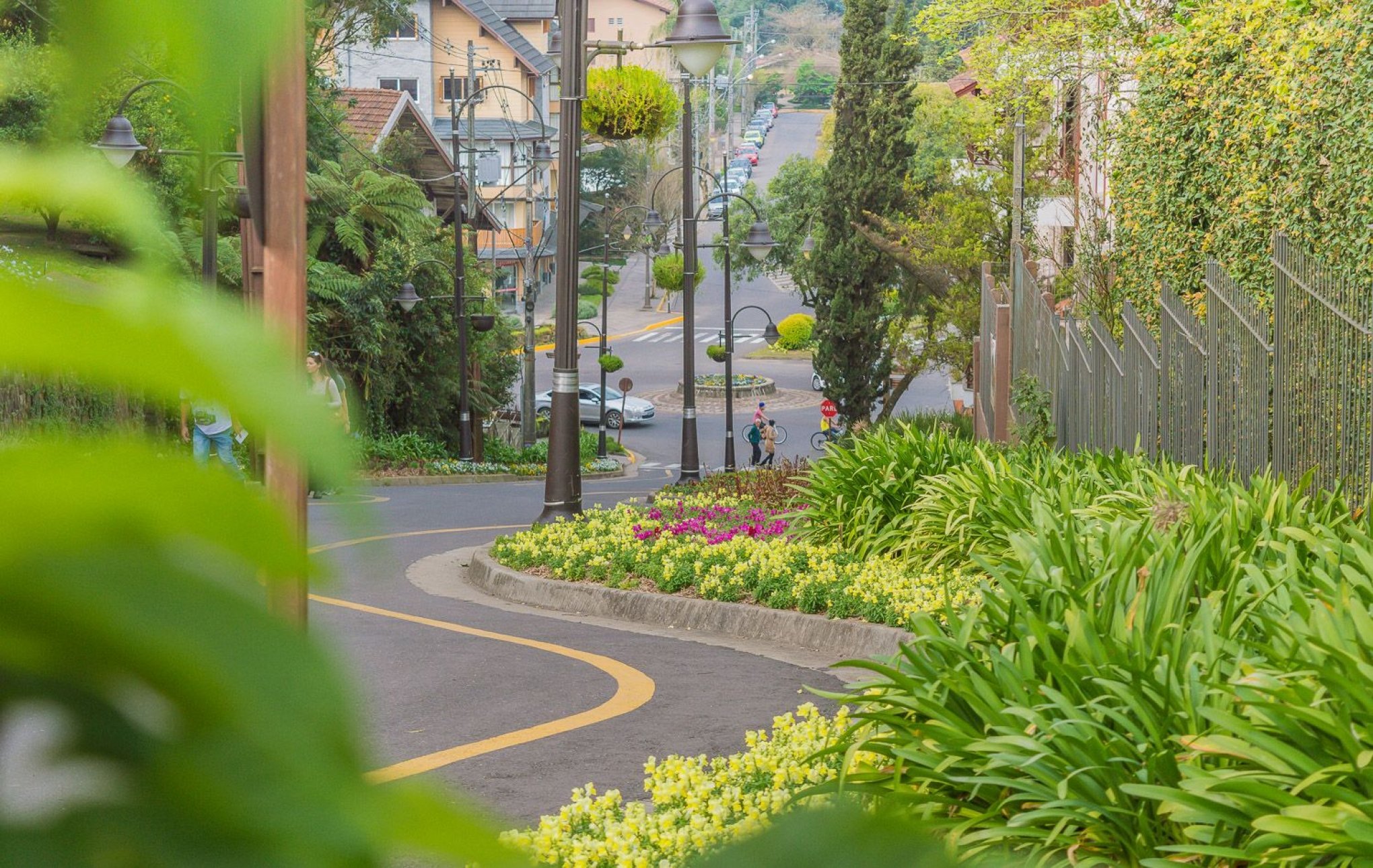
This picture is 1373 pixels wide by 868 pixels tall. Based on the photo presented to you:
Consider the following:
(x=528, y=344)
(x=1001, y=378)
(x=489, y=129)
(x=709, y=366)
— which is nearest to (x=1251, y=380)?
(x=1001, y=378)

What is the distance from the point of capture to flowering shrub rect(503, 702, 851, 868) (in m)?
4.79

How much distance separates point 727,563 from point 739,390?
4850cm

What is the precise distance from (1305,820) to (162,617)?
372 cm

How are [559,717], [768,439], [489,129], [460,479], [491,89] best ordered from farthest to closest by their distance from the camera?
[489,129]
[491,89]
[768,439]
[460,479]
[559,717]

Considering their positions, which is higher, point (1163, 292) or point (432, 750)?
point (1163, 292)

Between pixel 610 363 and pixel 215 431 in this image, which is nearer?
pixel 215 431

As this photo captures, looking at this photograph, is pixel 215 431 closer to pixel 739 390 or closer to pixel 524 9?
pixel 739 390

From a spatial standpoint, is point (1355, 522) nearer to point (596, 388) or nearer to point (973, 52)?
point (973, 52)

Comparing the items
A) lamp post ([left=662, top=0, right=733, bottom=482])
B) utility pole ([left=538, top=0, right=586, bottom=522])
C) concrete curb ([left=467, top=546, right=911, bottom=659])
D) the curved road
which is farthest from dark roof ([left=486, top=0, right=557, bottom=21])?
the curved road

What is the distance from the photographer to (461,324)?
105ft

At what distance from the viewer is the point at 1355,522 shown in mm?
6855

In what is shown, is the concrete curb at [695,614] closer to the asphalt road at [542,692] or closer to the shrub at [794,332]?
the asphalt road at [542,692]

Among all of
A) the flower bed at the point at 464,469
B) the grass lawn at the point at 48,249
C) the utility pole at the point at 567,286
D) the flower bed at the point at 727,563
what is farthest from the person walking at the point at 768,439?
the grass lawn at the point at 48,249

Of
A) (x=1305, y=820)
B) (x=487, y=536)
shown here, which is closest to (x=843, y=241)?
(x=487, y=536)
